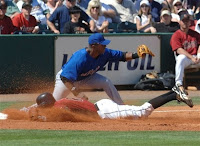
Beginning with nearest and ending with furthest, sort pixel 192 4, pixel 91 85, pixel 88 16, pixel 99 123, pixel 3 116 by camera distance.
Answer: pixel 99 123 < pixel 3 116 < pixel 91 85 < pixel 88 16 < pixel 192 4

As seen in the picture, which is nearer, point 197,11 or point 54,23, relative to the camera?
point 54,23

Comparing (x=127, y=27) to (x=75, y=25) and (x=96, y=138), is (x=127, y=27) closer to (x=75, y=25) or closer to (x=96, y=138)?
(x=75, y=25)

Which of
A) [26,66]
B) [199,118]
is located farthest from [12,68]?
[199,118]

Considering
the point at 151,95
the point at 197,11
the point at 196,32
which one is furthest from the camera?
the point at 197,11

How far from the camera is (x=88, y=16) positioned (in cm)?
1627

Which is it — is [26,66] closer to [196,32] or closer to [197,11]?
[196,32]

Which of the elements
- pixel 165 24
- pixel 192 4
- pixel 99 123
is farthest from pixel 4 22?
pixel 192 4

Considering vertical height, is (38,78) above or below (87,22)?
below

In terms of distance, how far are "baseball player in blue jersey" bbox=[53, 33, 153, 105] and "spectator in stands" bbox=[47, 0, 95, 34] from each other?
16.6 feet

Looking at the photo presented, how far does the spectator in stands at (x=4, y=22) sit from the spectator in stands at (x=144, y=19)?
11.1 ft

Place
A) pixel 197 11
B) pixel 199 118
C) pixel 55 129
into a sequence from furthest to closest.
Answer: pixel 197 11 < pixel 199 118 < pixel 55 129

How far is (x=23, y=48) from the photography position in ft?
50.8

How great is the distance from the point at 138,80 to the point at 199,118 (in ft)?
17.3

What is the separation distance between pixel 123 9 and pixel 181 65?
2964 millimetres
